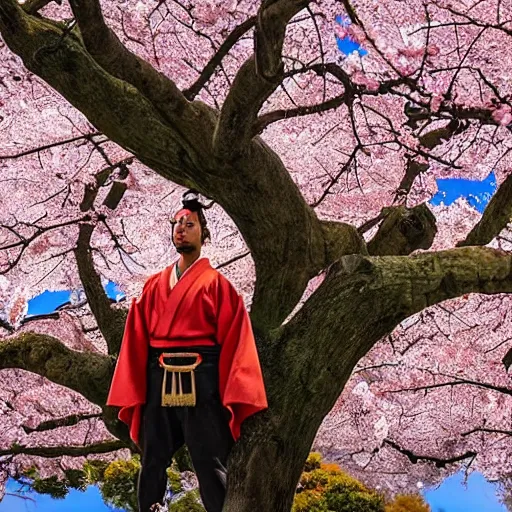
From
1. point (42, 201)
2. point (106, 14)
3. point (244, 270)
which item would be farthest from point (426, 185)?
point (42, 201)

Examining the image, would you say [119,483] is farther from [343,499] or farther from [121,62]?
[121,62]

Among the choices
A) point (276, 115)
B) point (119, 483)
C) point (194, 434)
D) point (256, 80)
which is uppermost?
point (119, 483)

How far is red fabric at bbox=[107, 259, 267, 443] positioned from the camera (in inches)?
110

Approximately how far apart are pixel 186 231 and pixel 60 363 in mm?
1254

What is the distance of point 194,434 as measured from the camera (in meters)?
2.81

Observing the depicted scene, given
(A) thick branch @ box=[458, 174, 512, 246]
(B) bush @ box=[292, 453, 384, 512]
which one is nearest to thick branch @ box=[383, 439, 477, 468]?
(B) bush @ box=[292, 453, 384, 512]

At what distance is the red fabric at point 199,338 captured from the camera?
281 centimetres

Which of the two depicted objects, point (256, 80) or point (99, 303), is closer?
point (256, 80)

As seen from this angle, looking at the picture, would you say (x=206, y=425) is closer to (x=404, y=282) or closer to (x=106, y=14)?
(x=404, y=282)

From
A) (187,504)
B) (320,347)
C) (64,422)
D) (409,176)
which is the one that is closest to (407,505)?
(187,504)

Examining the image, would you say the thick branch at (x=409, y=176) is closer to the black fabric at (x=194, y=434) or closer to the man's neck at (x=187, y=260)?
the man's neck at (x=187, y=260)

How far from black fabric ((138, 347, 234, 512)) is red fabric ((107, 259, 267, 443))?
0.15 ft

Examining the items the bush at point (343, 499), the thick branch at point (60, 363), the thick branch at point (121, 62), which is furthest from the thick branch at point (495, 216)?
the bush at point (343, 499)

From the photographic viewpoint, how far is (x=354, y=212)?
5.74m
